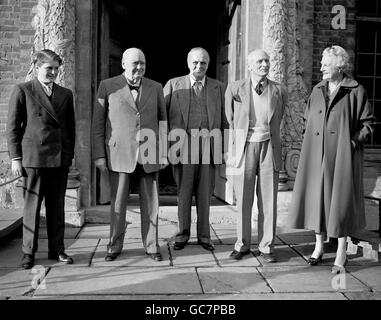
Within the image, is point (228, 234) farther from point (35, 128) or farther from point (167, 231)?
point (35, 128)

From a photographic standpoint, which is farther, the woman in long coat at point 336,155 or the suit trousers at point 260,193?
the suit trousers at point 260,193

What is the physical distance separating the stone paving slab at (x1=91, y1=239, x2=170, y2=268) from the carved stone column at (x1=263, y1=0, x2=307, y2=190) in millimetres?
2222

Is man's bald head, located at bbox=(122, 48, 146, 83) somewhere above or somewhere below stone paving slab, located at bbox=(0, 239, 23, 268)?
above

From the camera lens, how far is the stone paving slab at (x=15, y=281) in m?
3.73

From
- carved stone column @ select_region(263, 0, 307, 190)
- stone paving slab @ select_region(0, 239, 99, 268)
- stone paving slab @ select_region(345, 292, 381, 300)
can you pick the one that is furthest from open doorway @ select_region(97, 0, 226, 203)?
stone paving slab @ select_region(345, 292, 381, 300)

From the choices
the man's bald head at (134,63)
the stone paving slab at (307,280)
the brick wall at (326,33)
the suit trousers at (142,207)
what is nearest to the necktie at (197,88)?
the man's bald head at (134,63)

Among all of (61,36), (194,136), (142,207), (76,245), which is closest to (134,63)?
(194,136)

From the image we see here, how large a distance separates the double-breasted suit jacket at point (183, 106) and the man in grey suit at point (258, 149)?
0.29 m

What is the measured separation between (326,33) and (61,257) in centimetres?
519

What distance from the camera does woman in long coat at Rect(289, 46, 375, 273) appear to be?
448 cm

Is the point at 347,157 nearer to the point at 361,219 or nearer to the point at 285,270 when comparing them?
the point at 361,219

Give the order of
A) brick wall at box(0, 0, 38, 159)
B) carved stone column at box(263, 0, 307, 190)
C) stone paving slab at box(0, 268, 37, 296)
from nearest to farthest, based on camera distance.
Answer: stone paving slab at box(0, 268, 37, 296) < carved stone column at box(263, 0, 307, 190) < brick wall at box(0, 0, 38, 159)

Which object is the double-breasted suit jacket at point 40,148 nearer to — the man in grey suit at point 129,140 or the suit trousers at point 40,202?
the suit trousers at point 40,202

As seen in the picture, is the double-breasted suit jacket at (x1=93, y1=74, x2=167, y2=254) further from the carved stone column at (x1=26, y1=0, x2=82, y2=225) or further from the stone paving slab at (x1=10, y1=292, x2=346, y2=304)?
the carved stone column at (x1=26, y1=0, x2=82, y2=225)
